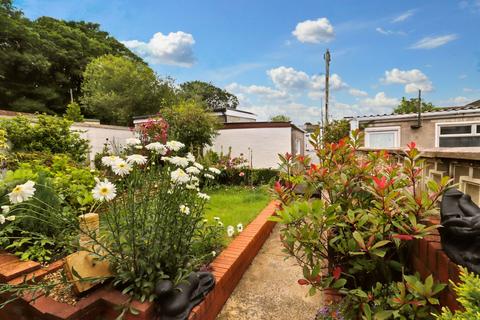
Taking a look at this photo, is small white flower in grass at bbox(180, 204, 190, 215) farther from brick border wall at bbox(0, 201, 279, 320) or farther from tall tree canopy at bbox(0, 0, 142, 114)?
tall tree canopy at bbox(0, 0, 142, 114)

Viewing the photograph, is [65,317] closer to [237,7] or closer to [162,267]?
[162,267]

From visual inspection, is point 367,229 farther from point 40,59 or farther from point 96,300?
point 40,59

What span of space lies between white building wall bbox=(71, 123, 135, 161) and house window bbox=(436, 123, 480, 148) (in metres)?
13.1

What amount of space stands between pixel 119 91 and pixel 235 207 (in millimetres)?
18997

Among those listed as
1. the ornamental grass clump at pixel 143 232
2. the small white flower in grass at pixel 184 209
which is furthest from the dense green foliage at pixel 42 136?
the small white flower in grass at pixel 184 209

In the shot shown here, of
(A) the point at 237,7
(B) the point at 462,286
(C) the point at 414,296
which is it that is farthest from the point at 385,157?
→ (A) the point at 237,7

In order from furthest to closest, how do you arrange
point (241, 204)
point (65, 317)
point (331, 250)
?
point (241, 204) → point (331, 250) → point (65, 317)

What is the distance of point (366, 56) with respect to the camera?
10.1 meters

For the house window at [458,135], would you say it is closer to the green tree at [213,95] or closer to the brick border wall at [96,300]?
the brick border wall at [96,300]

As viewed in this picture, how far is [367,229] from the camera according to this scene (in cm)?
152

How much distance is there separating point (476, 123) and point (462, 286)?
11.8 m

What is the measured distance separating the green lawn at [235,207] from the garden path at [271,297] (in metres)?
0.96

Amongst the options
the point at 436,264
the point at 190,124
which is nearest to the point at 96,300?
the point at 436,264

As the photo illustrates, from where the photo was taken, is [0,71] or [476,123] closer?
[476,123]
